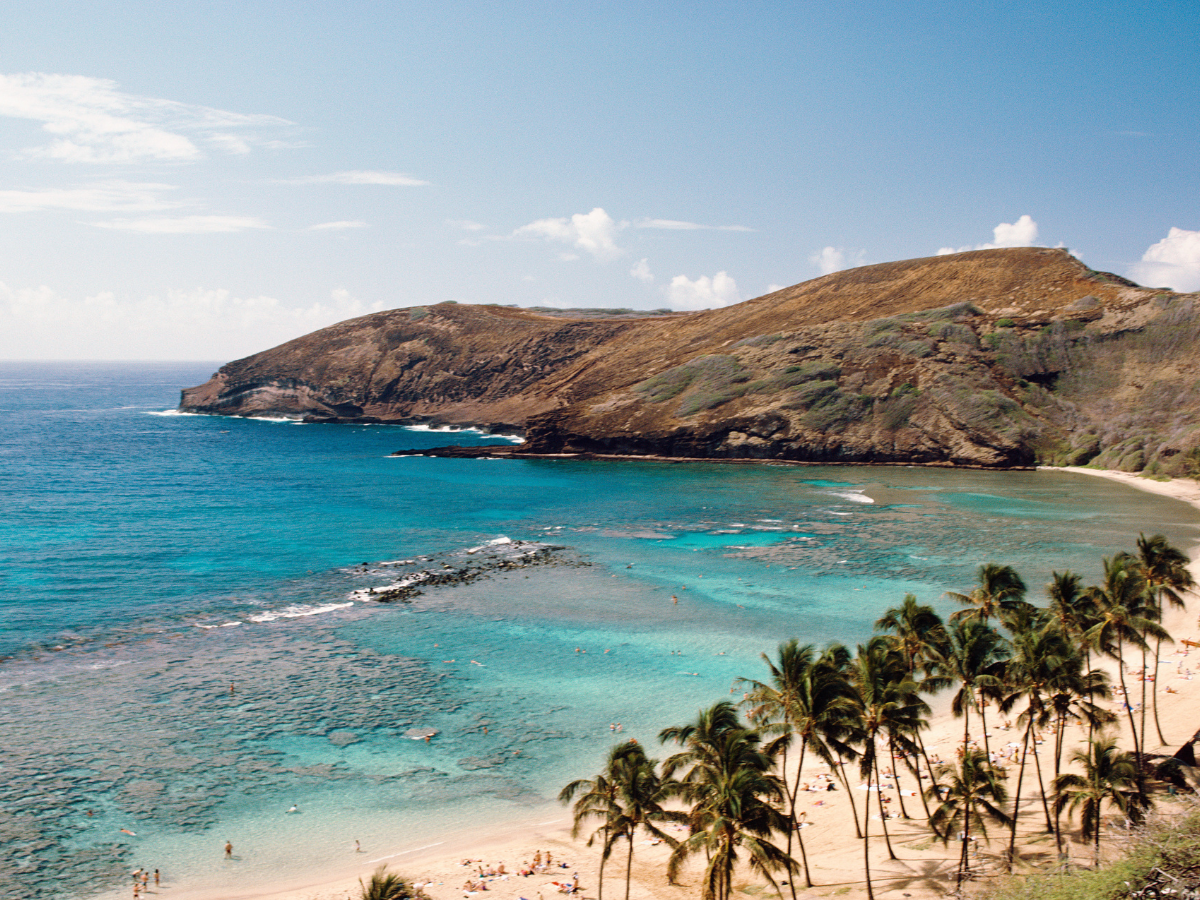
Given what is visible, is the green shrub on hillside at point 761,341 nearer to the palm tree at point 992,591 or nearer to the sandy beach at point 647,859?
the palm tree at point 992,591

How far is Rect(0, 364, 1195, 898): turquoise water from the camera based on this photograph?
3378 cm

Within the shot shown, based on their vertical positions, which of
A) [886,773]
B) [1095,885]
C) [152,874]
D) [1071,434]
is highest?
[1071,434]

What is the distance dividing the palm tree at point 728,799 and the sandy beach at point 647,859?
17.5 feet

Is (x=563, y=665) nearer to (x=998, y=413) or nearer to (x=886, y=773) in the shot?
(x=886, y=773)

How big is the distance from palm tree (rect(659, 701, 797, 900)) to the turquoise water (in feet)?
44.8

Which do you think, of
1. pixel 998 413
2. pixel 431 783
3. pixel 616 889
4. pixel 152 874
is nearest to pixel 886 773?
pixel 616 889

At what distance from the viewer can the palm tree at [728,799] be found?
22.1 m

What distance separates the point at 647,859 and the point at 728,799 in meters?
11.2

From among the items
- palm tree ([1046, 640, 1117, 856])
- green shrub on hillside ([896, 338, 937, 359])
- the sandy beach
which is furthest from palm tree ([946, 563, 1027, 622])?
green shrub on hillside ([896, 338, 937, 359])

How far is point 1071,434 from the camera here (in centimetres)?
12681

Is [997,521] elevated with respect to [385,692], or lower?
elevated

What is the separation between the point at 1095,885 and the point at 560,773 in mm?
22188

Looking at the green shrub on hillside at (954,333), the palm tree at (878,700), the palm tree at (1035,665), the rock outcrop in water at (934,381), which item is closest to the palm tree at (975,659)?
the palm tree at (1035,665)

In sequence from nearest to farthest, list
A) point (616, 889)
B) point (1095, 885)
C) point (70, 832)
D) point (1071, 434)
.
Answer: point (1095, 885) < point (616, 889) < point (70, 832) < point (1071, 434)
